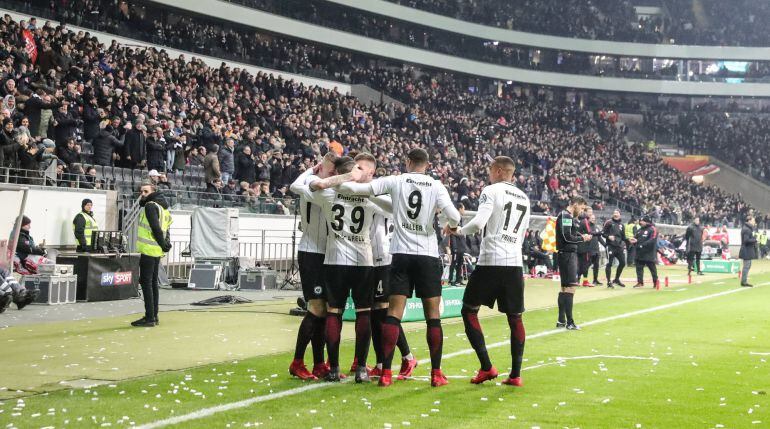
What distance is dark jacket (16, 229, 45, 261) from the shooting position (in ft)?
60.5

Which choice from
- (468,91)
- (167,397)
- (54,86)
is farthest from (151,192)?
(468,91)

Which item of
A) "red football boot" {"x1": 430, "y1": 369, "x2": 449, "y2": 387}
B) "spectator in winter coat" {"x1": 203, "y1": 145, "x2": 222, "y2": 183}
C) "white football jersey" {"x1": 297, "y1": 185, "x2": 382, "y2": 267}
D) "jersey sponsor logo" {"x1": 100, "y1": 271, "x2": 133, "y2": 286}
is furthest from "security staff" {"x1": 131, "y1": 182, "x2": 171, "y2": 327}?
"spectator in winter coat" {"x1": 203, "y1": 145, "x2": 222, "y2": 183}

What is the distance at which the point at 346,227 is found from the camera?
371 inches

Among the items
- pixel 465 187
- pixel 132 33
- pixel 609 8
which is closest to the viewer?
pixel 465 187

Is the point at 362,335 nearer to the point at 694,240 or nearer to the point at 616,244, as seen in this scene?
the point at 616,244

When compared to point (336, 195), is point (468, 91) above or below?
above

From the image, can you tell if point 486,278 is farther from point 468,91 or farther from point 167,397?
point 468,91

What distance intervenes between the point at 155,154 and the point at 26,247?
683cm

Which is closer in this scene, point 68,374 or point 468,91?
point 68,374

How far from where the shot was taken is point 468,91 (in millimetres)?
67250

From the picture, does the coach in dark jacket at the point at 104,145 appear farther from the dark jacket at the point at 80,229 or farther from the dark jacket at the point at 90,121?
the dark jacket at the point at 80,229

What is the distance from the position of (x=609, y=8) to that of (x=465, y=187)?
169ft

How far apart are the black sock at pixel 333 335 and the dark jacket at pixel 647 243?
1773 cm

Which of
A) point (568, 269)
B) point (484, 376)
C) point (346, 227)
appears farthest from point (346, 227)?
point (568, 269)
